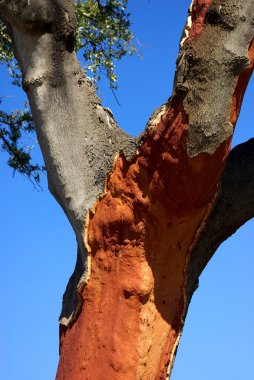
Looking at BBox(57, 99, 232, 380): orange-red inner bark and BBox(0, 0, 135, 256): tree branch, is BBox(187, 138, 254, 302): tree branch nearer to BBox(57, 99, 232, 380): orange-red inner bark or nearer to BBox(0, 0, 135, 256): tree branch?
BBox(57, 99, 232, 380): orange-red inner bark

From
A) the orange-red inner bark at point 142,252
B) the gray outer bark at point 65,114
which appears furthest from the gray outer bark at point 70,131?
the orange-red inner bark at point 142,252

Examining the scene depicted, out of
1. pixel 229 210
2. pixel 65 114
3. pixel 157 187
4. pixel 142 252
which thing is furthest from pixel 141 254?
pixel 65 114

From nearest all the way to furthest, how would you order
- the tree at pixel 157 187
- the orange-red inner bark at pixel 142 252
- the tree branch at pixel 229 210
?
1. the tree at pixel 157 187
2. the orange-red inner bark at pixel 142 252
3. the tree branch at pixel 229 210

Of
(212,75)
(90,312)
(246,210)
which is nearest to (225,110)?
(212,75)

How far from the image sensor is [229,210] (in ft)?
11.6

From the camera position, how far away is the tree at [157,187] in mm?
2801

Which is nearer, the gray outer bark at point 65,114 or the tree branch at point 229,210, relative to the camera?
the gray outer bark at point 65,114

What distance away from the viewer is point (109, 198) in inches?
123

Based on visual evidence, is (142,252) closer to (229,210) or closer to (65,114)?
(229,210)

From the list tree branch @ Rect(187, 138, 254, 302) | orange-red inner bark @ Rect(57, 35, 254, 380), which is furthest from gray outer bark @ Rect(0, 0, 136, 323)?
tree branch @ Rect(187, 138, 254, 302)

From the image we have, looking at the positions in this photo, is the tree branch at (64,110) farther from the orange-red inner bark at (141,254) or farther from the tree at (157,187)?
the orange-red inner bark at (141,254)

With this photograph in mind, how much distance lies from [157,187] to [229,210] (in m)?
0.73

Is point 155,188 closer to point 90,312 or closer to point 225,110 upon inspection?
point 225,110

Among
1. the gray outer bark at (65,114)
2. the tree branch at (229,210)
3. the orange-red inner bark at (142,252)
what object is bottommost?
the orange-red inner bark at (142,252)
